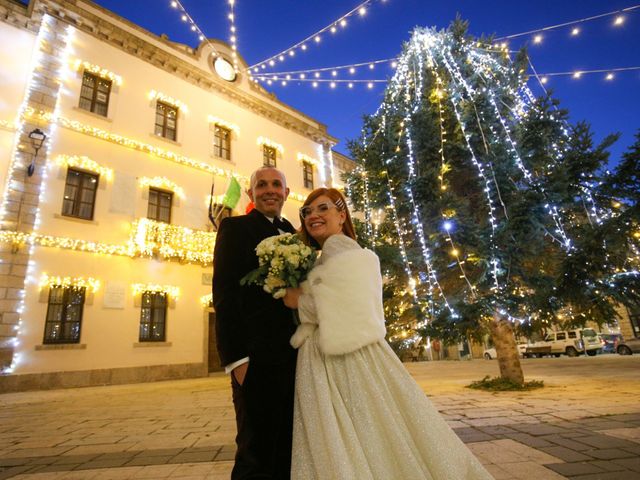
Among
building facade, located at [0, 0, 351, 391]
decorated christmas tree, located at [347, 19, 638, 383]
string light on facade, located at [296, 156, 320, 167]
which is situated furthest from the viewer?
string light on facade, located at [296, 156, 320, 167]

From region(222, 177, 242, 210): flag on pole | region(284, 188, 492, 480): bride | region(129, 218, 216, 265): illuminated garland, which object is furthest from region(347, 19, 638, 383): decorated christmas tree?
region(129, 218, 216, 265): illuminated garland

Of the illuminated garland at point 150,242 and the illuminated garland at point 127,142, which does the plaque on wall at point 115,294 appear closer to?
the illuminated garland at point 150,242

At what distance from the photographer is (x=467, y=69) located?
29.0 feet

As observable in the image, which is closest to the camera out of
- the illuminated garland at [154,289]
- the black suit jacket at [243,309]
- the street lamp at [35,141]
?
the black suit jacket at [243,309]

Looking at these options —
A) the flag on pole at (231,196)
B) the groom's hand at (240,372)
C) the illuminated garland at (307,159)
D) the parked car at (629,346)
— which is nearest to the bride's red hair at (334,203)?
the groom's hand at (240,372)

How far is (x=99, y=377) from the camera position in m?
10.5

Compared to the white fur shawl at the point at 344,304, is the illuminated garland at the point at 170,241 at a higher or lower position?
higher

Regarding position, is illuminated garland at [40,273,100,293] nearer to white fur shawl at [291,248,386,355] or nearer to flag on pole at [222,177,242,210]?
flag on pole at [222,177,242,210]

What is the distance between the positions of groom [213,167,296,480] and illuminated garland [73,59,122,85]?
13.9 metres

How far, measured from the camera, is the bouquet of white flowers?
76.9 inches

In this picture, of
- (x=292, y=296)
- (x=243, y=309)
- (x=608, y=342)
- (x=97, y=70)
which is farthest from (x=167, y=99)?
(x=608, y=342)

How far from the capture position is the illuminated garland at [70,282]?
1027cm

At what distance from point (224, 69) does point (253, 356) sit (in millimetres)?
17683

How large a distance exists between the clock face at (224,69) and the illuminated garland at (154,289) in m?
10.2
